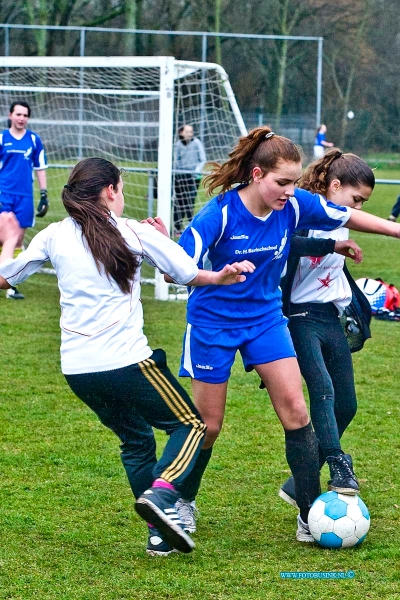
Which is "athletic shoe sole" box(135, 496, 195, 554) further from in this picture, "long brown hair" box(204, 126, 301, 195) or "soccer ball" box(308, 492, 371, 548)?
"long brown hair" box(204, 126, 301, 195)

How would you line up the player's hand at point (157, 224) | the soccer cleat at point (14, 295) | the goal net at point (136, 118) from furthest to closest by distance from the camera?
the soccer cleat at point (14, 295) < the goal net at point (136, 118) < the player's hand at point (157, 224)

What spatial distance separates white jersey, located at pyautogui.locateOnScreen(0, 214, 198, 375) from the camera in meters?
3.46

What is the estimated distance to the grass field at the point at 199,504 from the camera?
3.47 meters

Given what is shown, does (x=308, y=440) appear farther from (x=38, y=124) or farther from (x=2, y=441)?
(x=38, y=124)

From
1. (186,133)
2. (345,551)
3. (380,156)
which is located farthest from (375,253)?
(345,551)

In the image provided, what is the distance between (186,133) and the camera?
13820mm

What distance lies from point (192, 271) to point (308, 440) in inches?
36.9

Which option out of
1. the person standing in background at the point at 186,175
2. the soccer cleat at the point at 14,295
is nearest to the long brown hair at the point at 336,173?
the person standing in background at the point at 186,175

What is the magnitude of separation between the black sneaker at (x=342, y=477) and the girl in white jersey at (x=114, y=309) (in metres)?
0.72

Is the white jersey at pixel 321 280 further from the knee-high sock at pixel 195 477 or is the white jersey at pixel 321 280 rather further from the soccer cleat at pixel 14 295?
the soccer cleat at pixel 14 295

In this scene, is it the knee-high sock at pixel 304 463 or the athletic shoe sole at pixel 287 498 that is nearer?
the knee-high sock at pixel 304 463

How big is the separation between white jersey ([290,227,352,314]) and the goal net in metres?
5.42

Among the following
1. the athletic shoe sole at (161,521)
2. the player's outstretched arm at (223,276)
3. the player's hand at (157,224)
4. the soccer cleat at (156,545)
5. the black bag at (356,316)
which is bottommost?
the soccer cleat at (156,545)

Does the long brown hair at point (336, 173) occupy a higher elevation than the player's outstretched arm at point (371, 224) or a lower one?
higher
